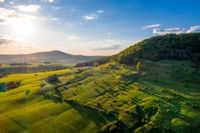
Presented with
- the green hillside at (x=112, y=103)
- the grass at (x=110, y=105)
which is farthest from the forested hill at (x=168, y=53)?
the grass at (x=110, y=105)

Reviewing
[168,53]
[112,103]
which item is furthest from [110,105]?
[168,53]

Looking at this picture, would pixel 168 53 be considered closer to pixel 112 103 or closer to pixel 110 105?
pixel 112 103

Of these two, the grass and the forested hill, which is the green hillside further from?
the forested hill

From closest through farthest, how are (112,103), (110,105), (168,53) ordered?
(110,105) → (112,103) → (168,53)

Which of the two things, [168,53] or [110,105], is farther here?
[168,53]

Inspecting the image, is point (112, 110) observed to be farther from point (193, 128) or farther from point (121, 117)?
point (193, 128)

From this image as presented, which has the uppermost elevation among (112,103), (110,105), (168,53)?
(168,53)

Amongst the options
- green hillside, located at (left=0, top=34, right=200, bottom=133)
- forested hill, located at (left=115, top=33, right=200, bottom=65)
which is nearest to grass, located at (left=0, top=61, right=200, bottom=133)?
green hillside, located at (left=0, top=34, right=200, bottom=133)

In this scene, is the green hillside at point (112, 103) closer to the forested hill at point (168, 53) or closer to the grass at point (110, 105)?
the grass at point (110, 105)
